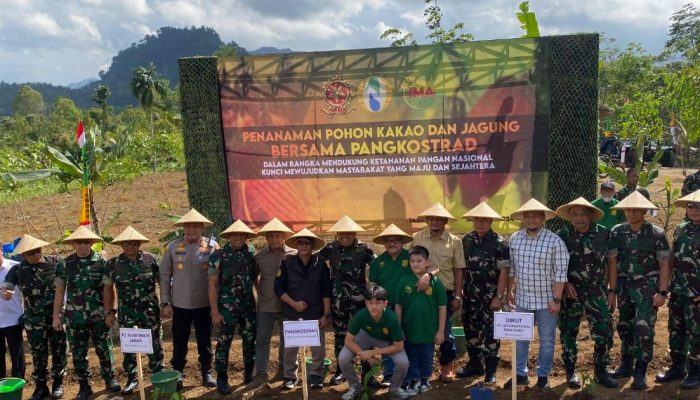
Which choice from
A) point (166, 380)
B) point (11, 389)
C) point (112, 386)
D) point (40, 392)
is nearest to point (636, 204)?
point (166, 380)

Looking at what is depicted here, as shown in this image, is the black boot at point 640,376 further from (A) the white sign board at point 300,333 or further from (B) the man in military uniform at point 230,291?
(B) the man in military uniform at point 230,291

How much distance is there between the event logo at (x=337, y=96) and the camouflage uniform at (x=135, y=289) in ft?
10.3

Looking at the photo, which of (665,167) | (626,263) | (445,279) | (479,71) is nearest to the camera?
(626,263)

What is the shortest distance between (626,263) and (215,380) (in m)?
4.04

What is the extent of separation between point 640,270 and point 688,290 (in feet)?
1.31

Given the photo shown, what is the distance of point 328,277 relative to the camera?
5.39 meters

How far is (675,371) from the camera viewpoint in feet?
16.9

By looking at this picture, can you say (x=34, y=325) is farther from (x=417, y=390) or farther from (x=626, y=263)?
(x=626, y=263)

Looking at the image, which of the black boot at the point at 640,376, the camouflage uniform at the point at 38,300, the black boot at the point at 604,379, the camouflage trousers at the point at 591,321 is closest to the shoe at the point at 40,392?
the camouflage uniform at the point at 38,300

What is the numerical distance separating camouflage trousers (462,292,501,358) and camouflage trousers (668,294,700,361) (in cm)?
152

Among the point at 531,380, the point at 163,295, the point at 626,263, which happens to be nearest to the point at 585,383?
the point at 531,380

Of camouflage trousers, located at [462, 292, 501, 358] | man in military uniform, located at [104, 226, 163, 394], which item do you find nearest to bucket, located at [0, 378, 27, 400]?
man in military uniform, located at [104, 226, 163, 394]

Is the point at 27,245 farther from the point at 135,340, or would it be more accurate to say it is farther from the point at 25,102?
the point at 25,102

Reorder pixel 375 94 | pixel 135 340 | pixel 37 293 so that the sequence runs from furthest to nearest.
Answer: pixel 375 94 → pixel 37 293 → pixel 135 340
